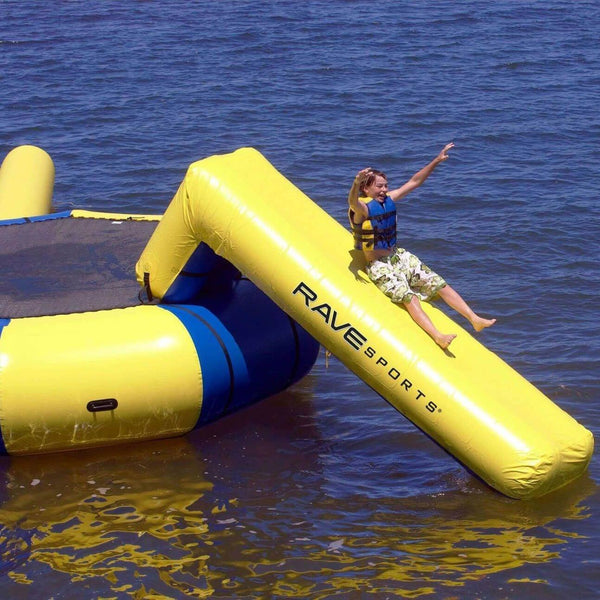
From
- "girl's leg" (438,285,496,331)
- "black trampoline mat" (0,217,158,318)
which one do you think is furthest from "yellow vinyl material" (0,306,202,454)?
"girl's leg" (438,285,496,331)

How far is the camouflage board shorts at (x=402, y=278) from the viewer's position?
6.77 metres

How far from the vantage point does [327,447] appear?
739cm

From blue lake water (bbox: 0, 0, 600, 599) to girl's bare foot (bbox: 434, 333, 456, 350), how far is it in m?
0.93

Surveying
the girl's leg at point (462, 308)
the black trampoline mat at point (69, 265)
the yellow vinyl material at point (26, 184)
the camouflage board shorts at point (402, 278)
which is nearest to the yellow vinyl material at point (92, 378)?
the black trampoline mat at point (69, 265)

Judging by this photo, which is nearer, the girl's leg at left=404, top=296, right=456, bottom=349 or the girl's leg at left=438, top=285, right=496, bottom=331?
the girl's leg at left=404, top=296, right=456, bottom=349

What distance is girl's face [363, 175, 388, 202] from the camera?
21.8 feet

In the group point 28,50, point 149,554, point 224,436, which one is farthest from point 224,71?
point 149,554

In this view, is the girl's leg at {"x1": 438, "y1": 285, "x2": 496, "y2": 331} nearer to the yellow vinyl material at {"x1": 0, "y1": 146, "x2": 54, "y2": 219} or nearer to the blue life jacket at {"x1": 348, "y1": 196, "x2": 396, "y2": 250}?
the blue life jacket at {"x1": 348, "y1": 196, "x2": 396, "y2": 250}

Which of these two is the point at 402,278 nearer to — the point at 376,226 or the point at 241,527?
the point at 376,226

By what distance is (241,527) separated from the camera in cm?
638

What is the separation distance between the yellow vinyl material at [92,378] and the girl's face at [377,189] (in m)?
1.53

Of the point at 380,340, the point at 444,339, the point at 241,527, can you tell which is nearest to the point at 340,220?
the point at 444,339

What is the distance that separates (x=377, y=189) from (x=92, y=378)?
2181mm

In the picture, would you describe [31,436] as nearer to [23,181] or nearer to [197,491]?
[197,491]
